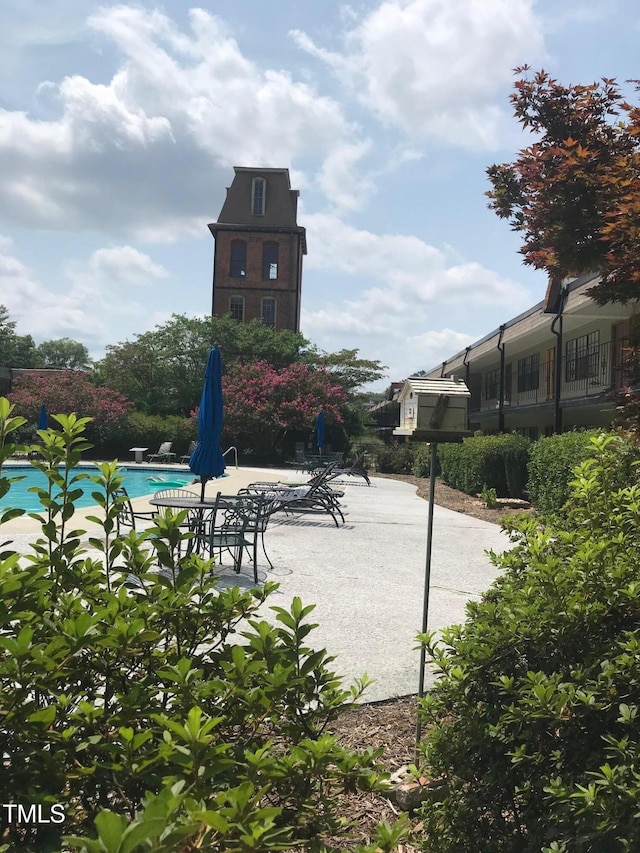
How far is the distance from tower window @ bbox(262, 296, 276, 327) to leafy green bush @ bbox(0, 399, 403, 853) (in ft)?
143

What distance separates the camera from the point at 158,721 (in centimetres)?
142

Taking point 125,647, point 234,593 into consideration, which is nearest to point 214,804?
point 125,647

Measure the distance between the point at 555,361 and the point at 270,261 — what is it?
91.1ft

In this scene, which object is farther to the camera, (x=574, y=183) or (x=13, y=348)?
(x=13, y=348)

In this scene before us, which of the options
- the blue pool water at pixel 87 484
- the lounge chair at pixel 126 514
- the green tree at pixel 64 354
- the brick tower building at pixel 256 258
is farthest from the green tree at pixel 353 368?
the green tree at pixel 64 354

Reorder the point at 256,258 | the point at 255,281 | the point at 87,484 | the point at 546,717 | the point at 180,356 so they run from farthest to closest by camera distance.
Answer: the point at 256,258 < the point at 255,281 < the point at 180,356 < the point at 87,484 < the point at 546,717

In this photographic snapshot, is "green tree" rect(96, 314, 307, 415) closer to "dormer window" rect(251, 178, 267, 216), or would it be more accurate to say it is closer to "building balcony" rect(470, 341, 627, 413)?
"dormer window" rect(251, 178, 267, 216)

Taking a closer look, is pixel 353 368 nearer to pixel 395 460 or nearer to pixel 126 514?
pixel 395 460

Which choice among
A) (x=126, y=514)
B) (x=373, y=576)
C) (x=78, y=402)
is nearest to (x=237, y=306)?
(x=78, y=402)

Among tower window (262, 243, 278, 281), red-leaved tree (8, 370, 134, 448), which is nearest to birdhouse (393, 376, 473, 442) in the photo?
red-leaved tree (8, 370, 134, 448)

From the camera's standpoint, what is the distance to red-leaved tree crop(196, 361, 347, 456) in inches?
1305

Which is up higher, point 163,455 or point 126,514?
point 163,455

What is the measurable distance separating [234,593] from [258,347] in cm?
3651

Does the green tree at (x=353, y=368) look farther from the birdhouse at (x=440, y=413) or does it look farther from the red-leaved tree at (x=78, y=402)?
the birdhouse at (x=440, y=413)
